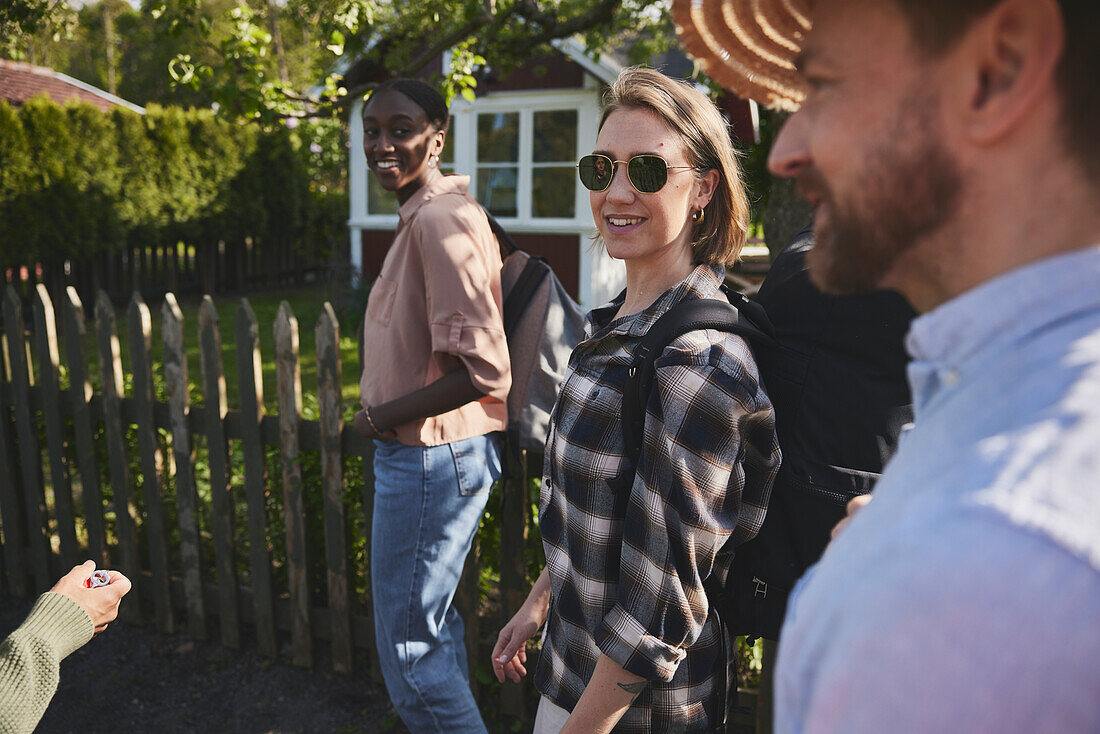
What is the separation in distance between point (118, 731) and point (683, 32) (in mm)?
3264

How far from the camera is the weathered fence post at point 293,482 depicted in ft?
10.6

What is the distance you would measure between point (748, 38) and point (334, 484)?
2495 millimetres

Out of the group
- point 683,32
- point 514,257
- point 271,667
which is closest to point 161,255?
point 271,667

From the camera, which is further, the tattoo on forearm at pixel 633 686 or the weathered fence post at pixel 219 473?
the weathered fence post at pixel 219 473

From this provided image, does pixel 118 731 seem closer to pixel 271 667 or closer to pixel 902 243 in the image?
pixel 271 667

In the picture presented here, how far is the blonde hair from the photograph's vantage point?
1.77 metres

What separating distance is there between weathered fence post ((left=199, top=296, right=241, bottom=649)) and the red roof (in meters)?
16.7

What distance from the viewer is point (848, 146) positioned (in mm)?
768

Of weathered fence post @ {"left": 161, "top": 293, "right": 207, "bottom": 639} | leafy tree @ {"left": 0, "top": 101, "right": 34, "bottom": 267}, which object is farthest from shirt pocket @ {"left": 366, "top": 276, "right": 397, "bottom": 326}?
leafy tree @ {"left": 0, "top": 101, "right": 34, "bottom": 267}

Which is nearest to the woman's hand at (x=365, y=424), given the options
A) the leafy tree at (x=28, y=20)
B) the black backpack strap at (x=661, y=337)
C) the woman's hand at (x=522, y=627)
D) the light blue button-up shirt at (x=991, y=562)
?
the woman's hand at (x=522, y=627)

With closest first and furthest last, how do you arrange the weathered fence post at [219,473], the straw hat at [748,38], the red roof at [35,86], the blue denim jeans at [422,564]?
the straw hat at [748,38] → the blue denim jeans at [422,564] → the weathered fence post at [219,473] → the red roof at [35,86]

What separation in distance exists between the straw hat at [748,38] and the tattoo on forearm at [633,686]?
1.06m

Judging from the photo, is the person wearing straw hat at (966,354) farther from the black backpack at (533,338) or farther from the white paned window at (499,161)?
the white paned window at (499,161)

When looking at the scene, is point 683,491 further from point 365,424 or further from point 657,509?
point 365,424
